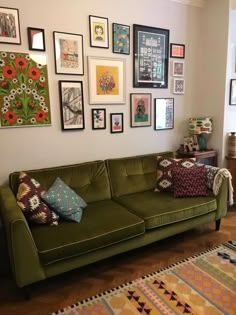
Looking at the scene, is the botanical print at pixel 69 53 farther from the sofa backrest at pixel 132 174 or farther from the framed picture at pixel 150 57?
the sofa backrest at pixel 132 174

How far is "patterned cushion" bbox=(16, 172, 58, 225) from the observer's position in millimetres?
2023

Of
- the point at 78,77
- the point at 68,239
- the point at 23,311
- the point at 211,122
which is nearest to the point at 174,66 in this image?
the point at 211,122

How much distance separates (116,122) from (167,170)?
2.69 feet

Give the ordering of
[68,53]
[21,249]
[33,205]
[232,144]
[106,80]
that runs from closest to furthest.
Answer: [21,249], [33,205], [68,53], [106,80], [232,144]

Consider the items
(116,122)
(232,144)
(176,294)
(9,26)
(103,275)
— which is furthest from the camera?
(232,144)

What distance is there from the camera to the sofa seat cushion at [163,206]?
7.64 ft

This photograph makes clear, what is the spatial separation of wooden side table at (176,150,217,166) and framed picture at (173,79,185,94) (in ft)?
2.65

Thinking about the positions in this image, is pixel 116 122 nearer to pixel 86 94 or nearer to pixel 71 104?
pixel 86 94

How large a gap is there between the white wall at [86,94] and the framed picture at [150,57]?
0.08 m

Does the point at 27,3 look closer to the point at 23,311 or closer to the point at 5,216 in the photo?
the point at 5,216

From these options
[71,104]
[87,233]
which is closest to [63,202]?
[87,233]

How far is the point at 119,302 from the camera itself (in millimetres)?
1837

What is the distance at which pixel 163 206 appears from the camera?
2.46m

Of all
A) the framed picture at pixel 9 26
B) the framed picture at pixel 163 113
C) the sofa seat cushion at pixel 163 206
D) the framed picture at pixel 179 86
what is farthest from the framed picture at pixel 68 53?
the sofa seat cushion at pixel 163 206
